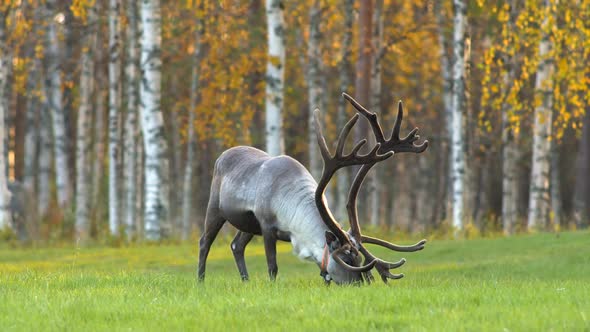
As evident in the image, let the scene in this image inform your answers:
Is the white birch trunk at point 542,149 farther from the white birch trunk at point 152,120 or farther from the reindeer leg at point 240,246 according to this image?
the reindeer leg at point 240,246

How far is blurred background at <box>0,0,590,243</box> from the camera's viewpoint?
70.1 ft

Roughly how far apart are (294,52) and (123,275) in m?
22.3

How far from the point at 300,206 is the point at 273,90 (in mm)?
10554

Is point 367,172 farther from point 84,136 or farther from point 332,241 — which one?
point 84,136

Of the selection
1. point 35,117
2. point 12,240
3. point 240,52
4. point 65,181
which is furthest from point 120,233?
point 35,117

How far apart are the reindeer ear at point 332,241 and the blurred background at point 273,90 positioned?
8960 mm

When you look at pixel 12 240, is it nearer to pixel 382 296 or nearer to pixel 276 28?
pixel 276 28

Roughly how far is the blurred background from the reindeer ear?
8.96 m

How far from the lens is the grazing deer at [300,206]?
10102 mm

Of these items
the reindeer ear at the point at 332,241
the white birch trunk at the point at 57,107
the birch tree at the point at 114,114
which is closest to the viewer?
the reindeer ear at the point at 332,241

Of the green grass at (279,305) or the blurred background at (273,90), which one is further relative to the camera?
the blurred background at (273,90)

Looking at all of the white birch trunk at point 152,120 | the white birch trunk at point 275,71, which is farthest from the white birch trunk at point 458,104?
the white birch trunk at point 152,120

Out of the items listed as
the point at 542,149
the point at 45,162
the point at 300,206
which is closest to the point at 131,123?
the point at 45,162

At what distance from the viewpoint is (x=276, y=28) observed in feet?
68.3
